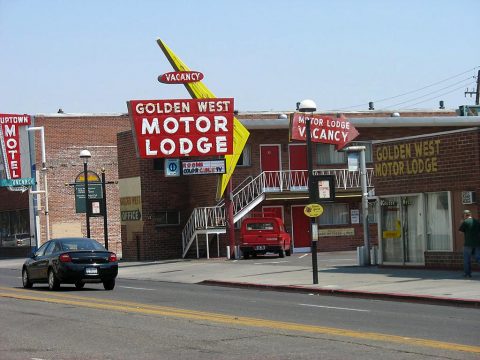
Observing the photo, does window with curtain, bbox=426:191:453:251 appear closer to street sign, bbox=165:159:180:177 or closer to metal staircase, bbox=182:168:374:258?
metal staircase, bbox=182:168:374:258

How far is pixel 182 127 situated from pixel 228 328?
88.7ft

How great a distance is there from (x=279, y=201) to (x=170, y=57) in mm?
9411

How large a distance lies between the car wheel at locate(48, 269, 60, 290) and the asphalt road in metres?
1.69

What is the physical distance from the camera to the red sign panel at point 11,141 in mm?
53719

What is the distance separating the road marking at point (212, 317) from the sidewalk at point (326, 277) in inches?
216

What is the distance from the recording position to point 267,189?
45812mm

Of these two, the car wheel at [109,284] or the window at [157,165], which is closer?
the car wheel at [109,284]

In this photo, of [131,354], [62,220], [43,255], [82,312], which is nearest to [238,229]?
[62,220]

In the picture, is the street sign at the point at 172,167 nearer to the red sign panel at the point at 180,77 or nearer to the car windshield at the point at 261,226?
the red sign panel at the point at 180,77

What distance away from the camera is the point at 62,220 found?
57.9m

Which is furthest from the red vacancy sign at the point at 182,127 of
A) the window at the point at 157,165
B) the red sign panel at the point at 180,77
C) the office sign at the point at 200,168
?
the window at the point at 157,165

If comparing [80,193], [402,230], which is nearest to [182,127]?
[80,193]

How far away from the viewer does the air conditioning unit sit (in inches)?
1094

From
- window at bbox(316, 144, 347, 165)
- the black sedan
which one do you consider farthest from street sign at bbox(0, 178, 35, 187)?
the black sedan
